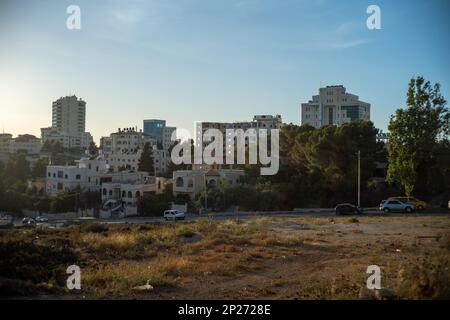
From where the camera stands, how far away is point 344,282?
10.3m

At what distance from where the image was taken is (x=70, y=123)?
149m

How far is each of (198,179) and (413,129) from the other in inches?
949

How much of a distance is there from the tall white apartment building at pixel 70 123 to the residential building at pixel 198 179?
101427 millimetres

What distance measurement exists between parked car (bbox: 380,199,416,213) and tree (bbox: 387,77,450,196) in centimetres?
91

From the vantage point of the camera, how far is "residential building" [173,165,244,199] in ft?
159

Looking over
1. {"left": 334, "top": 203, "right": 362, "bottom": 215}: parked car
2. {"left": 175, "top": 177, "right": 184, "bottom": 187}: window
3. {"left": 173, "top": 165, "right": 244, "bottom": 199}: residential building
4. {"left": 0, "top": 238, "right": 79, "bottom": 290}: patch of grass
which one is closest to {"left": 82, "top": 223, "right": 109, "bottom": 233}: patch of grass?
{"left": 0, "top": 238, "right": 79, "bottom": 290}: patch of grass

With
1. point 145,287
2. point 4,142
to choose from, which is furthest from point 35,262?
point 4,142

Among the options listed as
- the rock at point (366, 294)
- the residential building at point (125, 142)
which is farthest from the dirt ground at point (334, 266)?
the residential building at point (125, 142)

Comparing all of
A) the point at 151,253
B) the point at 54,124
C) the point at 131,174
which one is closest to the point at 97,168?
the point at 131,174

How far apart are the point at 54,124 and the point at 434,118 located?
140906mm

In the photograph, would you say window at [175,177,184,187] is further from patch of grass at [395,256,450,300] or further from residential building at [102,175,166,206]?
patch of grass at [395,256,450,300]

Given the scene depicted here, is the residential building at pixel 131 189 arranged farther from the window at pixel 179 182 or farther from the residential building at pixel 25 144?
the residential building at pixel 25 144

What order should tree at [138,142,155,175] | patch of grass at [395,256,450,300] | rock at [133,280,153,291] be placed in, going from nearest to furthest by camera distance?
patch of grass at [395,256,450,300] < rock at [133,280,153,291] < tree at [138,142,155,175]
